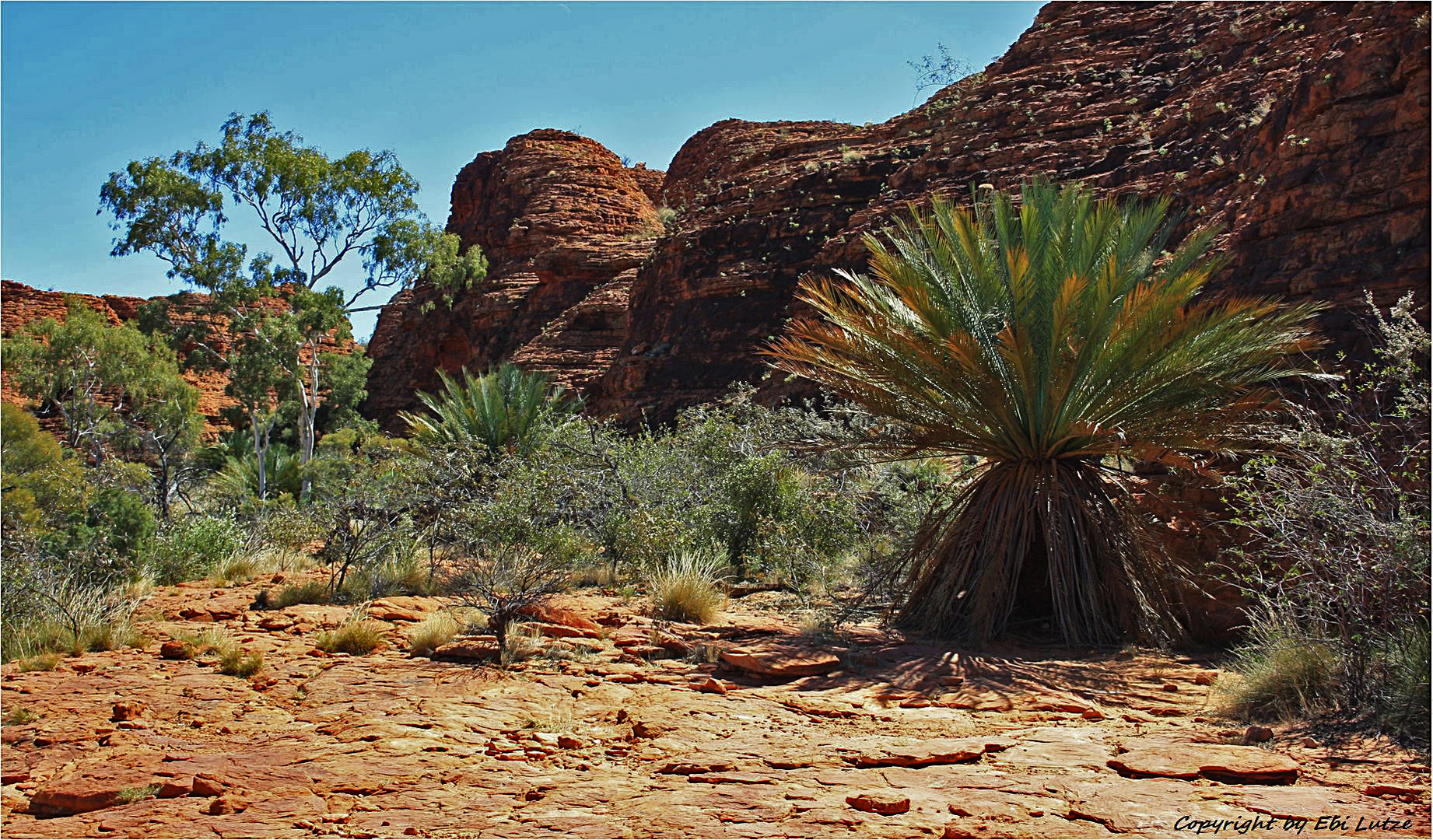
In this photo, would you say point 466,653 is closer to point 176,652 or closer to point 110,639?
point 176,652

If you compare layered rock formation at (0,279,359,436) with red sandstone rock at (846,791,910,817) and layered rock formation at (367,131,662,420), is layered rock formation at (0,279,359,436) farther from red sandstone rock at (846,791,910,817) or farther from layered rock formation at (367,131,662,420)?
red sandstone rock at (846,791,910,817)

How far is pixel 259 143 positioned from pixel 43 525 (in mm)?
15879

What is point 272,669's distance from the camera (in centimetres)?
631

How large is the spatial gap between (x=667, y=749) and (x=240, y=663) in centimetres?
320

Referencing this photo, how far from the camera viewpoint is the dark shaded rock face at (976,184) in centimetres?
1109

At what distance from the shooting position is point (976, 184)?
67.6 ft

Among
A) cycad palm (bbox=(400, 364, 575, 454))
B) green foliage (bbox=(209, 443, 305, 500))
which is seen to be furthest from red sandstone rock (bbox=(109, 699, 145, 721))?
green foliage (bbox=(209, 443, 305, 500))

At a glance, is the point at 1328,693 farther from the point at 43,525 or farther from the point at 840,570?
the point at 43,525

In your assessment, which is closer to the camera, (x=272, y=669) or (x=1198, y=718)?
(x=1198, y=718)

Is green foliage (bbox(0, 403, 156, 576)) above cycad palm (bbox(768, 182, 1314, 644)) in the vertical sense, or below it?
below

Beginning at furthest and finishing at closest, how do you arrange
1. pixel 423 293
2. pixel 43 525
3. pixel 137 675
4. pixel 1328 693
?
pixel 423 293
pixel 43 525
pixel 137 675
pixel 1328 693

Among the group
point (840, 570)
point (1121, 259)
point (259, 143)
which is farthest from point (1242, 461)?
point (259, 143)

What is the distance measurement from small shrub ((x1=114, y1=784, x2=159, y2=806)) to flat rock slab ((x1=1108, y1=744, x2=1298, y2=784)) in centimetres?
402

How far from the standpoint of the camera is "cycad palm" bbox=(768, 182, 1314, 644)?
7.12 m
